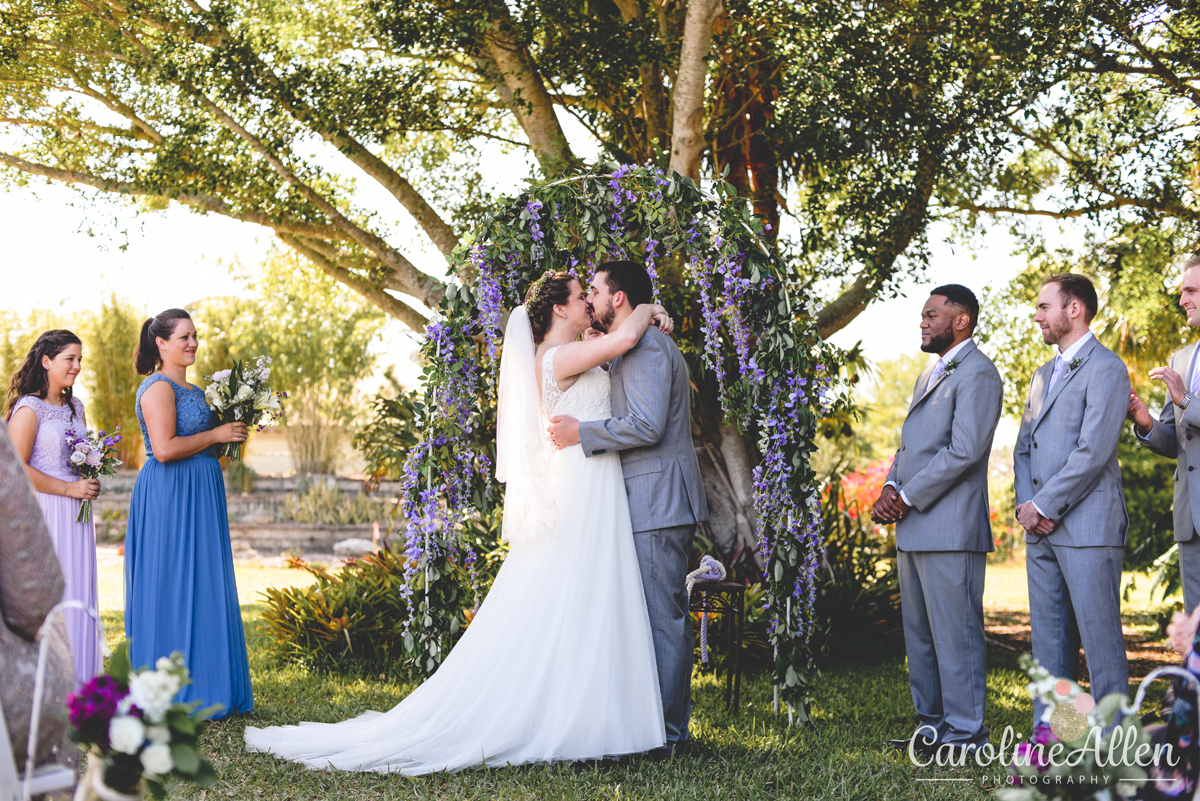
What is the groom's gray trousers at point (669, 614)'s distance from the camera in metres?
4.62

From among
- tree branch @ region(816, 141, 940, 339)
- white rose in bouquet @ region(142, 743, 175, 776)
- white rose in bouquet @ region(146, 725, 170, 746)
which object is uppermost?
tree branch @ region(816, 141, 940, 339)

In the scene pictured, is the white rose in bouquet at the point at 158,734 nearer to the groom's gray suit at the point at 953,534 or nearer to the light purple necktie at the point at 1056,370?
the groom's gray suit at the point at 953,534

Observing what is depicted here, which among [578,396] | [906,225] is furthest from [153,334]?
[906,225]

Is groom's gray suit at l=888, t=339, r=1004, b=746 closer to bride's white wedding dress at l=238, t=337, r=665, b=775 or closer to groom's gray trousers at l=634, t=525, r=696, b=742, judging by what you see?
groom's gray trousers at l=634, t=525, r=696, b=742

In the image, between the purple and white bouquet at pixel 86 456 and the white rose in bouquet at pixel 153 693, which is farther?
the purple and white bouquet at pixel 86 456

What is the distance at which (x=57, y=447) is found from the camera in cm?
533

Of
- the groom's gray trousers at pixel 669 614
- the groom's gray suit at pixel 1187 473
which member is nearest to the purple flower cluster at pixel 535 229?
the groom's gray trousers at pixel 669 614

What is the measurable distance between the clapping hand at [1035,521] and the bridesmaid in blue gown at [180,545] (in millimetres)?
4286

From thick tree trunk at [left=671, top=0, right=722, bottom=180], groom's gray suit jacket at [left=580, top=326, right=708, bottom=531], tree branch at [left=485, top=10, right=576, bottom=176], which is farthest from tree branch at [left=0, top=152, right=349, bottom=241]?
groom's gray suit jacket at [left=580, top=326, right=708, bottom=531]

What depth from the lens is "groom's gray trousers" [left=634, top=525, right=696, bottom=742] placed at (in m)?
4.62

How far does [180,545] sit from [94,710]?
344 centimetres

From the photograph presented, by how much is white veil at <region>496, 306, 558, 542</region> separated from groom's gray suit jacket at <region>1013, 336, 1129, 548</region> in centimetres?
240

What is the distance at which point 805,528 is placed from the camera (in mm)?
5203

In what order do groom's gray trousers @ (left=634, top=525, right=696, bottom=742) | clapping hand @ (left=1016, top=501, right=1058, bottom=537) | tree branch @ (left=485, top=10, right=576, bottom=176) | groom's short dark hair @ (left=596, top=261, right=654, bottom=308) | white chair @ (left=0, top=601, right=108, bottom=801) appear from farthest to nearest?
tree branch @ (left=485, top=10, right=576, bottom=176)
groom's short dark hair @ (left=596, top=261, right=654, bottom=308)
groom's gray trousers @ (left=634, top=525, right=696, bottom=742)
clapping hand @ (left=1016, top=501, right=1058, bottom=537)
white chair @ (left=0, top=601, right=108, bottom=801)
